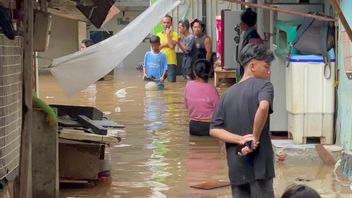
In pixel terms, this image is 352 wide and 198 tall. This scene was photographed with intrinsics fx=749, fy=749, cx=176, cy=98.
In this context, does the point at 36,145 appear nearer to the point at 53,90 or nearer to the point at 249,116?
the point at 249,116

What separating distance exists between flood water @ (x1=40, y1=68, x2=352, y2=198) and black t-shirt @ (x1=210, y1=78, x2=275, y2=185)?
2401mm

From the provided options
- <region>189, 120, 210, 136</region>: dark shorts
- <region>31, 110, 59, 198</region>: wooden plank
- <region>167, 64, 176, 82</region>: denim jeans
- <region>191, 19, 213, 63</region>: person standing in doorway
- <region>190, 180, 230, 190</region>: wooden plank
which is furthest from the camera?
<region>167, 64, 176, 82</region>: denim jeans

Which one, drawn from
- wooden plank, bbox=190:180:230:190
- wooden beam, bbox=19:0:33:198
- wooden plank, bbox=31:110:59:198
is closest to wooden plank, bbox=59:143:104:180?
wooden plank, bbox=31:110:59:198

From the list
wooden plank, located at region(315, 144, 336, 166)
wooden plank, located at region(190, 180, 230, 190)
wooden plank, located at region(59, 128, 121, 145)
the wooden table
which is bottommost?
wooden plank, located at region(190, 180, 230, 190)

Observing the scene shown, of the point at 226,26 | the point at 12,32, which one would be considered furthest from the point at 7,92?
the point at 226,26

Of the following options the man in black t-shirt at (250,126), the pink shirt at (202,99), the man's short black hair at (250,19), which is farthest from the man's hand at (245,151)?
the man's short black hair at (250,19)

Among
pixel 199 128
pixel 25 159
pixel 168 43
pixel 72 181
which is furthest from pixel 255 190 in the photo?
pixel 168 43

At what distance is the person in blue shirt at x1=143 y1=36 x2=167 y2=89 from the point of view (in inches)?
737

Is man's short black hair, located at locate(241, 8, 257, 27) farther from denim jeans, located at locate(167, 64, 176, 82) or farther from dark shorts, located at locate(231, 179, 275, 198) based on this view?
denim jeans, located at locate(167, 64, 176, 82)

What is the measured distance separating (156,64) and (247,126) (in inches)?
533

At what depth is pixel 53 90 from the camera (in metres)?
19.4

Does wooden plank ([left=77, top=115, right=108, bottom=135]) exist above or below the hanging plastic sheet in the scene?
below

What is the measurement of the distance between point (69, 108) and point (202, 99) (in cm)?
244

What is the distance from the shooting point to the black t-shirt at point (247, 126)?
5246mm
